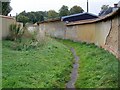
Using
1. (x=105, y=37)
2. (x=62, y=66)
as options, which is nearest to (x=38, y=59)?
(x=62, y=66)

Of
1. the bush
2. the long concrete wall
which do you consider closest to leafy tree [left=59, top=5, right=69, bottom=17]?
the long concrete wall

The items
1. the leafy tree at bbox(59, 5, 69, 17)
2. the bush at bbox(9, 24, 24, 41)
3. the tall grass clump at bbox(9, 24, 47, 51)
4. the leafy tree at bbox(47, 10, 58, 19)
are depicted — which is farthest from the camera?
the leafy tree at bbox(47, 10, 58, 19)

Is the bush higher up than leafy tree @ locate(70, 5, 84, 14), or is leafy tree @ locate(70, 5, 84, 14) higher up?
leafy tree @ locate(70, 5, 84, 14)

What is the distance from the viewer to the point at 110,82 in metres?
8.76

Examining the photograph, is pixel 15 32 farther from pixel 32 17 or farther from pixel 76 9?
pixel 76 9

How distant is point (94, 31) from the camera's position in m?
21.5

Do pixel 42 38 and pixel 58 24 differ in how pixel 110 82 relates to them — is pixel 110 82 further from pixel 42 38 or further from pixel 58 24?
pixel 58 24

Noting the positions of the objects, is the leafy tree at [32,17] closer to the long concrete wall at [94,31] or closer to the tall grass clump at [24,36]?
the long concrete wall at [94,31]

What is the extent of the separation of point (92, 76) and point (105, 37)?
702 centimetres

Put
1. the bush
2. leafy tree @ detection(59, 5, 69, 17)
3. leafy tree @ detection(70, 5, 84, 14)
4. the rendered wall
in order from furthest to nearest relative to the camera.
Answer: leafy tree @ detection(70, 5, 84, 14) < leafy tree @ detection(59, 5, 69, 17) < the bush < the rendered wall

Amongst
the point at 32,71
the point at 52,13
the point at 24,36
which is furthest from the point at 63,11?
the point at 32,71

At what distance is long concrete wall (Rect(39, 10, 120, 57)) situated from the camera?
14.0m

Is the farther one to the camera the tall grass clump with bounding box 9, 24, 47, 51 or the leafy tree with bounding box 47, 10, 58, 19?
the leafy tree with bounding box 47, 10, 58, 19

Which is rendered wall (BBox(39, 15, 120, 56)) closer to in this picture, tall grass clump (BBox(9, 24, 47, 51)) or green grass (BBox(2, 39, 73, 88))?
green grass (BBox(2, 39, 73, 88))
